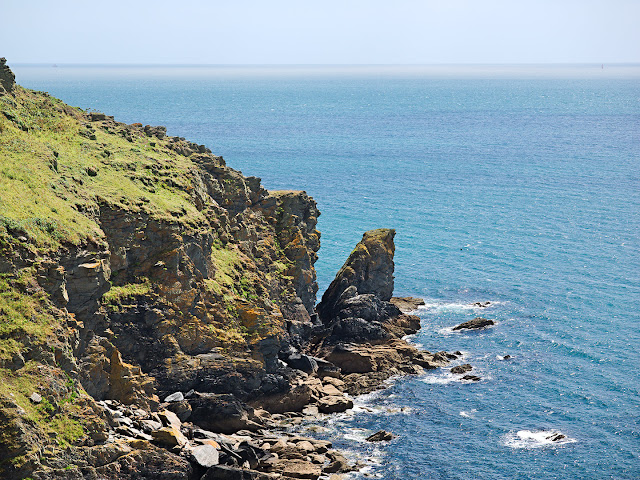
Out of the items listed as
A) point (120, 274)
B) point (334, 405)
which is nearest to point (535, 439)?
point (334, 405)

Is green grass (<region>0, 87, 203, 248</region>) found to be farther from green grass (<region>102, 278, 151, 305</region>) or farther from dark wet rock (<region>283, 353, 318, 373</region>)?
dark wet rock (<region>283, 353, 318, 373</region>)

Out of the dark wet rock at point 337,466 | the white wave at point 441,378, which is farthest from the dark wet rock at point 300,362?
the dark wet rock at point 337,466

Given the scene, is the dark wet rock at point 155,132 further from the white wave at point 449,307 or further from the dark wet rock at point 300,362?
the white wave at point 449,307

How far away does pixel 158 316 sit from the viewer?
6016 cm

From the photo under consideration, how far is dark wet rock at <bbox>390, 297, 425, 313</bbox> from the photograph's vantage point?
93831 mm

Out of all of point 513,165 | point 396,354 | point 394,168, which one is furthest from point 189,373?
point 513,165

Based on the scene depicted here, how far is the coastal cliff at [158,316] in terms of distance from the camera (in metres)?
46.0

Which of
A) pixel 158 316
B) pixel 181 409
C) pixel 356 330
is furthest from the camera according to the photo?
pixel 356 330

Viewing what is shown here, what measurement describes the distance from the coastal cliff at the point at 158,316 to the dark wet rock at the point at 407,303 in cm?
577

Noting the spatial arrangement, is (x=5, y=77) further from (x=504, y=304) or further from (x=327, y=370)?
(x=504, y=304)

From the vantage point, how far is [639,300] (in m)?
96.2

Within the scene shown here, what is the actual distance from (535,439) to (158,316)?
1253 inches

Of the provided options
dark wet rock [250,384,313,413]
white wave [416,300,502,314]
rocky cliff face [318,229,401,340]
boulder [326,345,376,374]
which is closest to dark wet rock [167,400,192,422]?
dark wet rock [250,384,313,413]

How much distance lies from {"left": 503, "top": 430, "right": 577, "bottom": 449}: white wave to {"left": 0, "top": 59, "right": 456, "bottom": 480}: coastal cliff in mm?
14082
